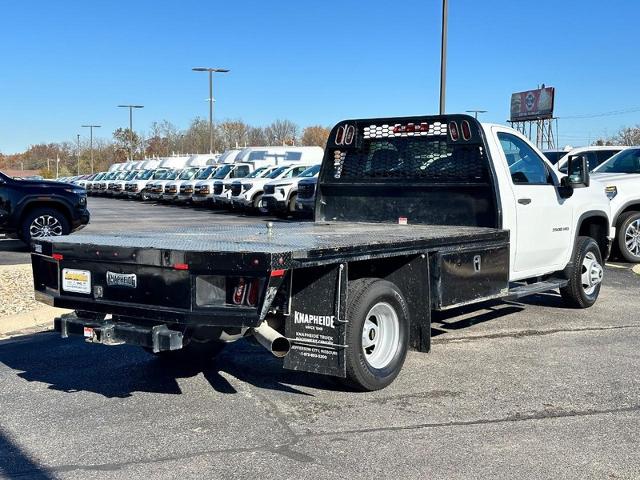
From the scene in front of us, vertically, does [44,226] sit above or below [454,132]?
below

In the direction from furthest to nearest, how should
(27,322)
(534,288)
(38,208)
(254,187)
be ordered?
(254,187), (38,208), (27,322), (534,288)

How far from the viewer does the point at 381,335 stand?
570 cm

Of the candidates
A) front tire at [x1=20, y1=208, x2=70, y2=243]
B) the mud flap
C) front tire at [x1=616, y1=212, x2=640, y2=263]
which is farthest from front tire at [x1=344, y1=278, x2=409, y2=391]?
front tire at [x1=20, y1=208, x2=70, y2=243]

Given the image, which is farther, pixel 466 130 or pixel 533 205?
pixel 533 205

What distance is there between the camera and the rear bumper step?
479 centimetres

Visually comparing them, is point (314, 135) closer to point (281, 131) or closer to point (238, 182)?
point (281, 131)

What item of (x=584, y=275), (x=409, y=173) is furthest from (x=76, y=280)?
(x=584, y=275)

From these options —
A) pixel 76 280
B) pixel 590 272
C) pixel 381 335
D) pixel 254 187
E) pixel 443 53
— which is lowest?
pixel 381 335

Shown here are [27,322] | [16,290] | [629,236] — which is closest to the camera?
[27,322]

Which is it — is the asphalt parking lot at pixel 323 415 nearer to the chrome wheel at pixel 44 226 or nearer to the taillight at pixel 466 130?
the taillight at pixel 466 130

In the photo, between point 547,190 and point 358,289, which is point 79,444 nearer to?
point 358,289

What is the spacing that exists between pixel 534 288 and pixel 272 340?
359cm

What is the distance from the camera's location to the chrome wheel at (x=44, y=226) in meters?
13.9

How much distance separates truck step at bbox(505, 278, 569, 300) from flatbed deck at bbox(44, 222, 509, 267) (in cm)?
57
